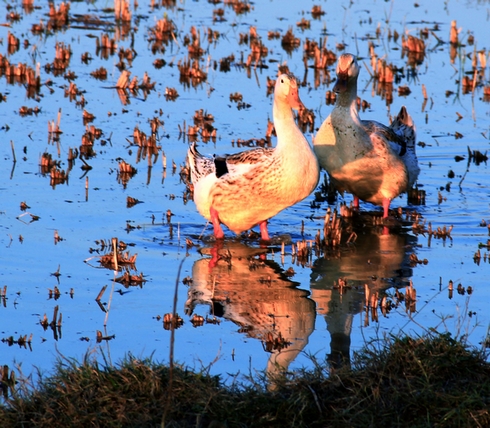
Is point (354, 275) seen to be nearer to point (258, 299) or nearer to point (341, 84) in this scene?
point (258, 299)

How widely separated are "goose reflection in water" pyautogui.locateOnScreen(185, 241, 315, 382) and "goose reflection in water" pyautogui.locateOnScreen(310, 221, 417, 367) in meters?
0.17

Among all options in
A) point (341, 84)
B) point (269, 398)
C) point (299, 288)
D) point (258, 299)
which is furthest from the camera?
point (341, 84)

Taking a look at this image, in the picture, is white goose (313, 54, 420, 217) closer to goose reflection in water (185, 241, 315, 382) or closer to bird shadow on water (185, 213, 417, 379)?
bird shadow on water (185, 213, 417, 379)

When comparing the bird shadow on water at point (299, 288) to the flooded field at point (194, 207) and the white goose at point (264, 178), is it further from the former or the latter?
the white goose at point (264, 178)

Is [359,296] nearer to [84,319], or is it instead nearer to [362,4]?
[84,319]

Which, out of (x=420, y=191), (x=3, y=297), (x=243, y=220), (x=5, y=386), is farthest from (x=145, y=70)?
(x=5, y=386)

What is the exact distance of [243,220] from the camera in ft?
27.4

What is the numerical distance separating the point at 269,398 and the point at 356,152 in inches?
203

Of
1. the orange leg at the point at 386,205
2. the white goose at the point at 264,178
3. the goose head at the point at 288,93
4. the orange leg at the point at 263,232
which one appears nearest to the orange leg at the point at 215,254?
the white goose at the point at 264,178

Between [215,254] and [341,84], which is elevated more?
[341,84]

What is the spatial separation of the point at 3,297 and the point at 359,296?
2703 mm

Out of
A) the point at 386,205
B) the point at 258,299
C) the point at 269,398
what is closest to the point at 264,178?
the point at 258,299

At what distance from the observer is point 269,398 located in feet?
15.1

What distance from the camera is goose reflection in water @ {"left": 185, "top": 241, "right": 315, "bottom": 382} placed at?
5848mm
